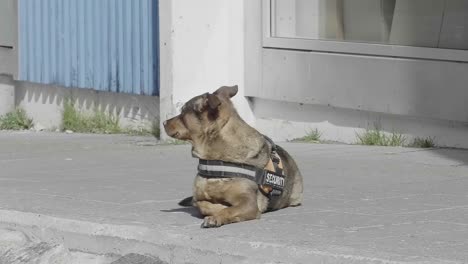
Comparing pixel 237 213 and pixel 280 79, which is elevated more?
pixel 280 79

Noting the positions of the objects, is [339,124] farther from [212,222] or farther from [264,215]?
[212,222]

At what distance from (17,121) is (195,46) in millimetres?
3094

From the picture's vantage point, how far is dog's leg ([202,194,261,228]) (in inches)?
264

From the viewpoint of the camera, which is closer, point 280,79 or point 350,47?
point 350,47

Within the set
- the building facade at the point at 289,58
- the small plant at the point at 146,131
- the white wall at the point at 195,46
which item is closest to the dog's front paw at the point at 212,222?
the building facade at the point at 289,58

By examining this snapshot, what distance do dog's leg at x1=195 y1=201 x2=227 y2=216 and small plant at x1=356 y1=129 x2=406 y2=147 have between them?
13.0 ft

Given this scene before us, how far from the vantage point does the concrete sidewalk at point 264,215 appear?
20.3 feet

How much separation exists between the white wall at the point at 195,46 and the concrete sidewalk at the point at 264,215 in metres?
0.64

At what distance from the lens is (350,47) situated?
10.8 meters

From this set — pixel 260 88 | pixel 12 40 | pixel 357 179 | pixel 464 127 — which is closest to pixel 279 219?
pixel 357 179

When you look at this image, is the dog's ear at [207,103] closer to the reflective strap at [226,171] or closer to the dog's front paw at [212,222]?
the reflective strap at [226,171]

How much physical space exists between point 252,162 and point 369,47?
4.03 m

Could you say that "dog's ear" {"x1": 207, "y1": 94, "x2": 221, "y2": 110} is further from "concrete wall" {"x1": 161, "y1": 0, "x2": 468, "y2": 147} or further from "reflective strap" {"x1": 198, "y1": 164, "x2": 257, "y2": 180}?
"concrete wall" {"x1": 161, "y1": 0, "x2": 468, "y2": 147}

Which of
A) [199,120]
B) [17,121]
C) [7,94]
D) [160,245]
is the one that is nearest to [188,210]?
[199,120]
